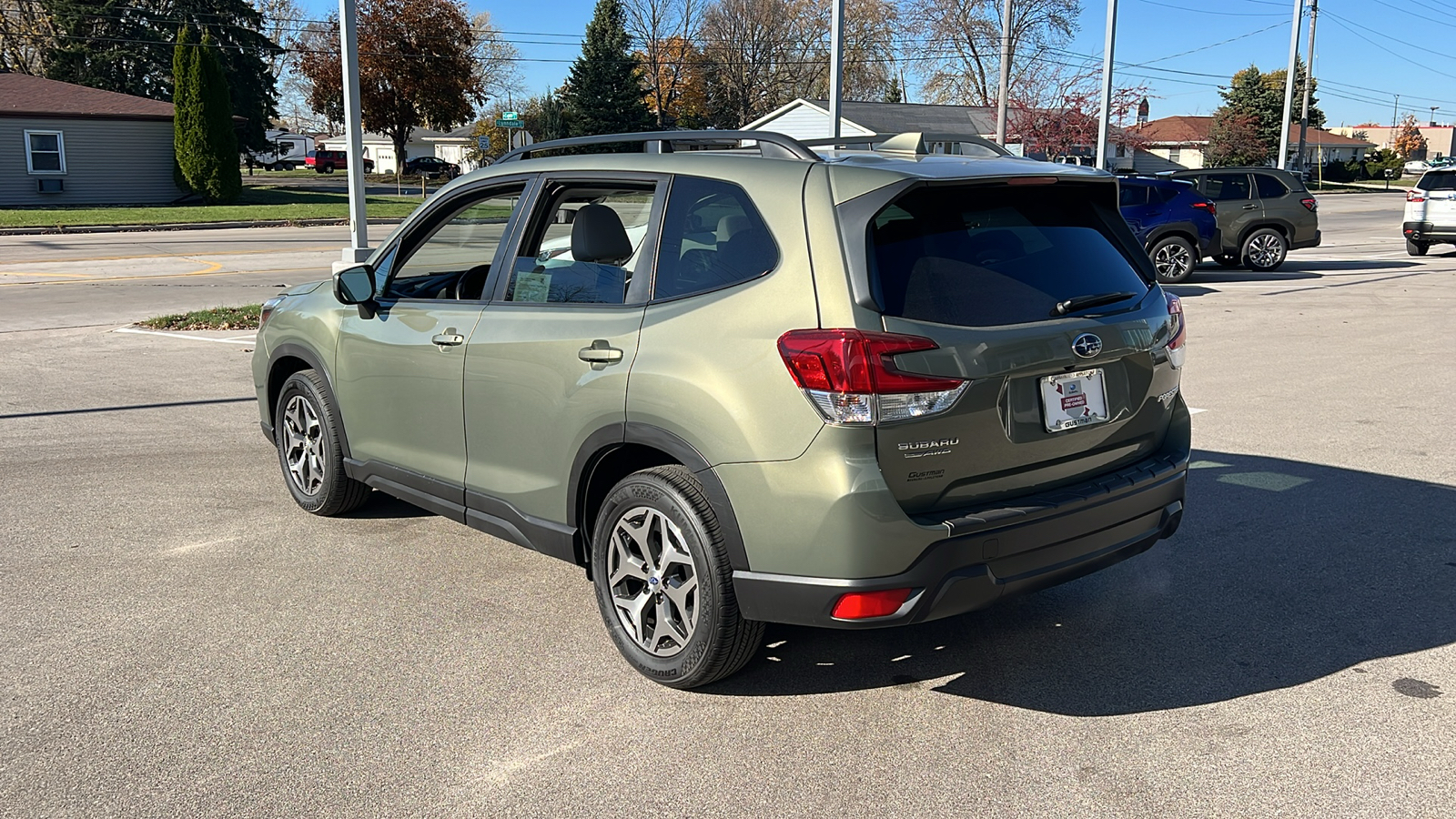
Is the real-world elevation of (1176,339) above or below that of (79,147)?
below

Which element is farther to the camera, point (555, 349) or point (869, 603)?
point (555, 349)

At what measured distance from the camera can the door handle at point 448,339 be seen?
476 centimetres

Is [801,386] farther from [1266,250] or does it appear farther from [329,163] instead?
[329,163]

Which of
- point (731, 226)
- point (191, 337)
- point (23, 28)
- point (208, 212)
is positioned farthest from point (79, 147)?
point (731, 226)

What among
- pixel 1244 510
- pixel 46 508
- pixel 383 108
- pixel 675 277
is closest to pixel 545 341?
pixel 675 277

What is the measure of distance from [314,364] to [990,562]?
357 centimetres

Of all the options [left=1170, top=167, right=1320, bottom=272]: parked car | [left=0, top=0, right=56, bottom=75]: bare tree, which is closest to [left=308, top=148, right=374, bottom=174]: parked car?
[left=0, top=0, right=56, bottom=75]: bare tree

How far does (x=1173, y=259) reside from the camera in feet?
61.5

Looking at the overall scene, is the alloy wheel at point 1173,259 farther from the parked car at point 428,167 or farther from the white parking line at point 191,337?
the parked car at point 428,167

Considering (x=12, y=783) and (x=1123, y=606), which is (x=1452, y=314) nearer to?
(x=1123, y=606)

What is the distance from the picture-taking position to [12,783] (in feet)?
11.0

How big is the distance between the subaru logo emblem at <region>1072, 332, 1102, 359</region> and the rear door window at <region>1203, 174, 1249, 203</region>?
1819cm

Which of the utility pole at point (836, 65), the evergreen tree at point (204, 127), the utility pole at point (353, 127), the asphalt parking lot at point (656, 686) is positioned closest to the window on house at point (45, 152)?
the evergreen tree at point (204, 127)

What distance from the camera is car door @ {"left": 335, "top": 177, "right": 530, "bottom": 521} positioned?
4832 millimetres
